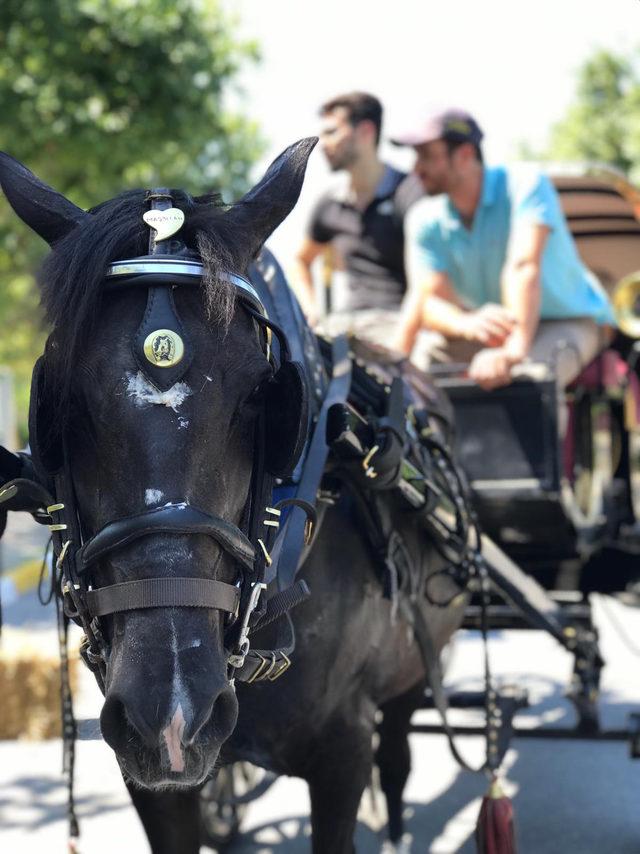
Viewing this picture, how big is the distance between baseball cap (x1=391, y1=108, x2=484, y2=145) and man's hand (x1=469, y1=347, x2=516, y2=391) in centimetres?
→ 91

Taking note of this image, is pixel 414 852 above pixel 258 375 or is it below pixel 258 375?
below

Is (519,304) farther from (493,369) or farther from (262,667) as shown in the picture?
(262,667)

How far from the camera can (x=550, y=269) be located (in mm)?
4438

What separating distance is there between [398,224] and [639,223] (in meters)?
1.68

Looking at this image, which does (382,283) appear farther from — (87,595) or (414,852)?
(87,595)

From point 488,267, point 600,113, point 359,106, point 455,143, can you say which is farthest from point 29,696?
point 600,113

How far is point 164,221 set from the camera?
2.00 metres

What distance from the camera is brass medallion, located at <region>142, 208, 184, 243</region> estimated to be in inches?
78.1

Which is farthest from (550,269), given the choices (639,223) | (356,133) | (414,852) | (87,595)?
(87,595)

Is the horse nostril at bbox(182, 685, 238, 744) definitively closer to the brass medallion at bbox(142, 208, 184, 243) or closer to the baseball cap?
the brass medallion at bbox(142, 208, 184, 243)

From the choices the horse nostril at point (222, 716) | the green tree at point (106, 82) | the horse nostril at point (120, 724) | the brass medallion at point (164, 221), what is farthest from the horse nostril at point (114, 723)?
the green tree at point (106, 82)

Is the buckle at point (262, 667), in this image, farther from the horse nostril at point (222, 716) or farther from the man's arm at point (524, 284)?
the man's arm at point (524, 284)

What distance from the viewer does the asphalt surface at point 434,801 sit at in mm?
4168

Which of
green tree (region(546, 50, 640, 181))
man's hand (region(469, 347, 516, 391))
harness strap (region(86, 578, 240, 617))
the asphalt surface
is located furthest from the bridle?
green tree (region(546, 50, 640, 181))
